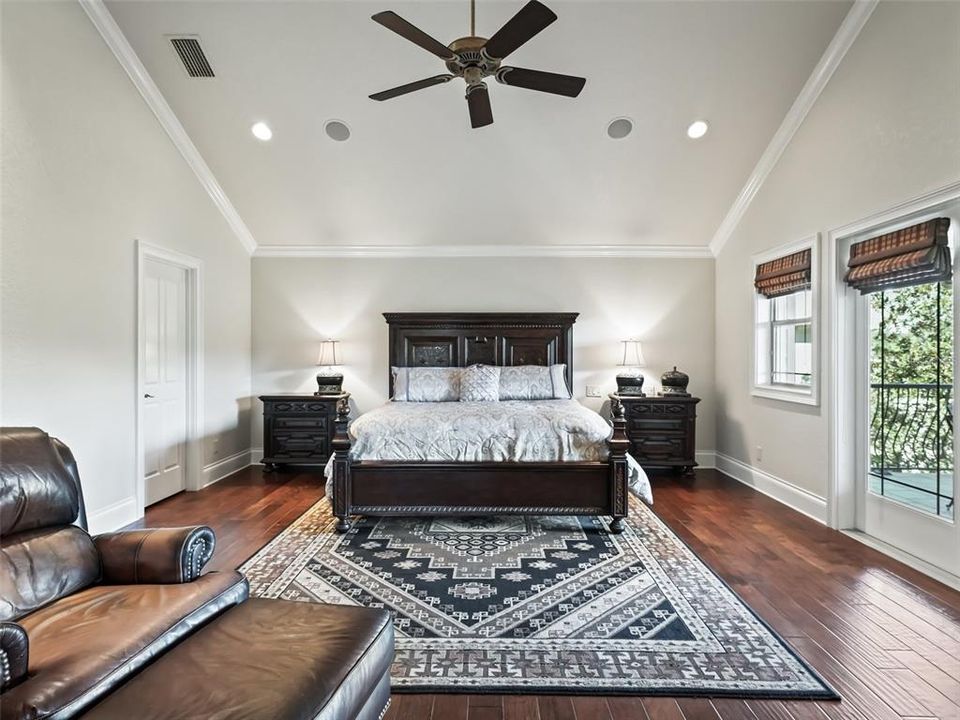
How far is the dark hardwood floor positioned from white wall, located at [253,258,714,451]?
152cm

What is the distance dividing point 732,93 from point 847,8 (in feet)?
2.64

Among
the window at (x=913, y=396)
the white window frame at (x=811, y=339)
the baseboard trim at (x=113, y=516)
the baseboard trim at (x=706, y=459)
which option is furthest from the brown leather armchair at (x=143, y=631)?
the baseboard trim at (x=706, y=459)

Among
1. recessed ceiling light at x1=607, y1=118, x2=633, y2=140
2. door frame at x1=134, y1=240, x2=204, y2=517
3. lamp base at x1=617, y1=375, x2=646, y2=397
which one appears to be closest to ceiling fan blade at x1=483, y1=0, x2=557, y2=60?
recessed ceiling light at x1=607, y1=118, x2=633, y2=140

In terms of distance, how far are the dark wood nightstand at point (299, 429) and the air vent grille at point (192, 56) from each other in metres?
2.92

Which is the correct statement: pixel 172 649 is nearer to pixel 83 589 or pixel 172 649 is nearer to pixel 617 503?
pixel 83 589

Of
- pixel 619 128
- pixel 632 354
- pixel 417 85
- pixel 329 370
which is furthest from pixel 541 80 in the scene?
pixel 329 370

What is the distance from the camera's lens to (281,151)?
4.49 meters

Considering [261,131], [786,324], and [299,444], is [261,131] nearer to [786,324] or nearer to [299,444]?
[299,444]

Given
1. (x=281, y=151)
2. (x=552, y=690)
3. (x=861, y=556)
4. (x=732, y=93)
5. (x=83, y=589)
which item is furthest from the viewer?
(x=281, y=151)

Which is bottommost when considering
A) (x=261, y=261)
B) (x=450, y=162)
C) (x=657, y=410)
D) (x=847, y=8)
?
(x=657, y=410)

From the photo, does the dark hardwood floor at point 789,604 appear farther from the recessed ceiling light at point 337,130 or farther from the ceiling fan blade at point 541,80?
the recessed ceiling light at point 337,130

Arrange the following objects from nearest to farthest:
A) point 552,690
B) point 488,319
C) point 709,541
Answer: point 552,690, point 709,541, point 488,319

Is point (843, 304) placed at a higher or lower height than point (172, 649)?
higher

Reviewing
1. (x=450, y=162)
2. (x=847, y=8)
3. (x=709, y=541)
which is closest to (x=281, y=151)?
(x=450, y=162)
